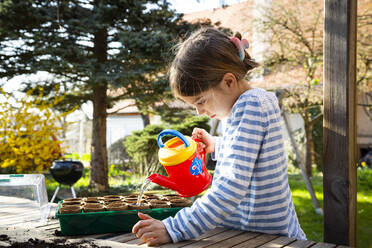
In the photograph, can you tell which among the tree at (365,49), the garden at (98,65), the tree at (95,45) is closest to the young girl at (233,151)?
the garden at (98,65)

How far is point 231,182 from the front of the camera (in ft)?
3.77

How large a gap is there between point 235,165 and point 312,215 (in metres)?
3.37

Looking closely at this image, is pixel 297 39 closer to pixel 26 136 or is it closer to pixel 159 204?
pixel 26 136

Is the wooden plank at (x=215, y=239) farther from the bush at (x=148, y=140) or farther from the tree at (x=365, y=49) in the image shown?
the bush at (x=148, y=140)

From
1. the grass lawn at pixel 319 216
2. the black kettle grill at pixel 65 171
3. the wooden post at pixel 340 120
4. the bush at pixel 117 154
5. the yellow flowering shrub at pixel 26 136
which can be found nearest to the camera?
the wooden post at pixel 340 120

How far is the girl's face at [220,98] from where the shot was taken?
1.33 meters

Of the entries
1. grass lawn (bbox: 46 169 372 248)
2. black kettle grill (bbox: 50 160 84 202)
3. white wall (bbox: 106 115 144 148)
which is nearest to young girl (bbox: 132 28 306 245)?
black kettle grill (bbox: 50 160 84 202)

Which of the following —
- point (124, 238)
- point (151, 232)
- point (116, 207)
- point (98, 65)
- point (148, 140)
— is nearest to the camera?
point (151, 232)

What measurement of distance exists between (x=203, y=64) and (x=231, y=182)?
0.42 metres

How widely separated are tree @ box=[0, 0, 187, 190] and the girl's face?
3082 mm

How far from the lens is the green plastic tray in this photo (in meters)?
1.26

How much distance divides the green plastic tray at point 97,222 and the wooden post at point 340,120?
0.75 m

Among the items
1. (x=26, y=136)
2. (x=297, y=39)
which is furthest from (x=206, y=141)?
(x=297, y=39)

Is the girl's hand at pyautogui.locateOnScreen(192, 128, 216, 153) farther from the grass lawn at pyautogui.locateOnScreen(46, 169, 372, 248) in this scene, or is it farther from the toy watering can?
the grass lawn at pyautogui.locateOnScreen(46, 169, 372, 248)
